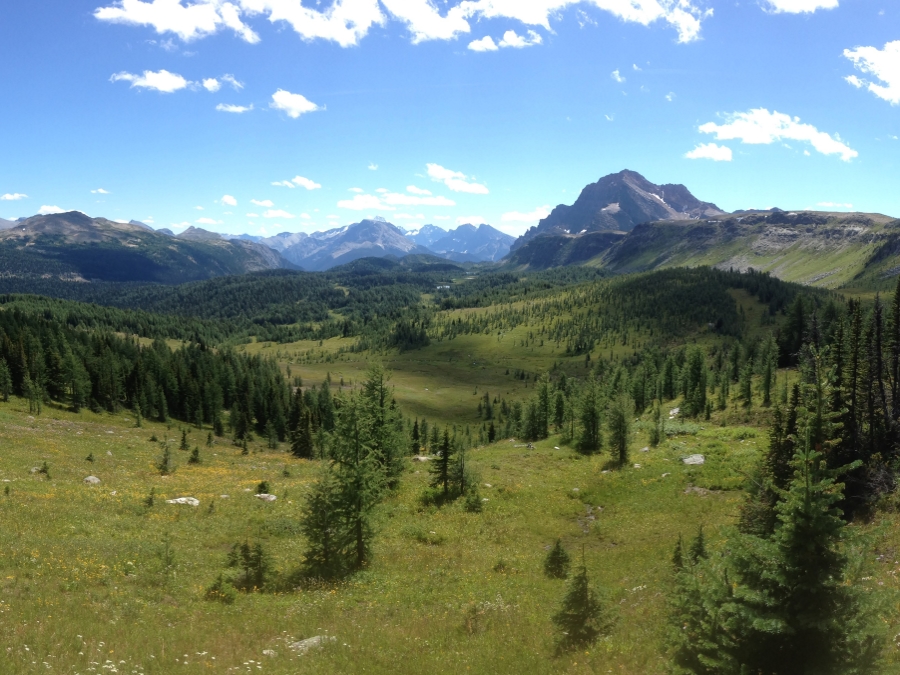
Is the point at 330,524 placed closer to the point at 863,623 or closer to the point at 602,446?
the point at 863,623

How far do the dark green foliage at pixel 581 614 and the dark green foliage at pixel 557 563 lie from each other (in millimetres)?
8138

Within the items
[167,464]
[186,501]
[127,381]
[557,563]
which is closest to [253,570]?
[186,501]

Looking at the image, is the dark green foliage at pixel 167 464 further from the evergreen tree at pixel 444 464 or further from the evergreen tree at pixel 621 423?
the evergreen tree at pixel 621 423

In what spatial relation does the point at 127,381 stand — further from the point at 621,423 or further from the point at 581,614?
the point at 581,614

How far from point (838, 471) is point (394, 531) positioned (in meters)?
29.2

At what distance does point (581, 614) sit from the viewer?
17.6 metres

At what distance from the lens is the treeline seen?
8950 centimetres

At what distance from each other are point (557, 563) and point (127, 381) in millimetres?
110887

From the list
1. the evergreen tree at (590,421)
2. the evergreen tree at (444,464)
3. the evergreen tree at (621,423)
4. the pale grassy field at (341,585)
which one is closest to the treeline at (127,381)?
the pale grassy field at (341,585)

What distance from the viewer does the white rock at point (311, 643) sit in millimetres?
16703

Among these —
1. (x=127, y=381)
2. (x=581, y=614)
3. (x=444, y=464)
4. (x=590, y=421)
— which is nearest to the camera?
(x=581, y=614)

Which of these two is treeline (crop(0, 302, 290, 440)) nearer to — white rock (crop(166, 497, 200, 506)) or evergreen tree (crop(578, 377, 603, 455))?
white rock (crop(166, 497, 200, 506))

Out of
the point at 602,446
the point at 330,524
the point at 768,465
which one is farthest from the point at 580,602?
the point at 602,446

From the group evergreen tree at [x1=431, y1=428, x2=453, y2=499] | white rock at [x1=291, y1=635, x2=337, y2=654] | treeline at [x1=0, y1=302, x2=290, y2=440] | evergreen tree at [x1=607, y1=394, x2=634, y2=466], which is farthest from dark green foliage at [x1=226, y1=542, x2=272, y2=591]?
treeline at [x1=0, y1=302, x2=290, y2=440]
